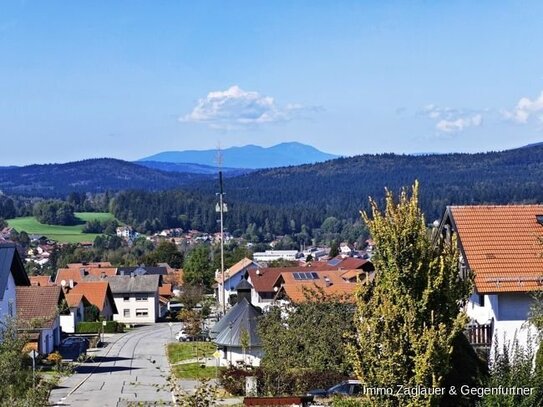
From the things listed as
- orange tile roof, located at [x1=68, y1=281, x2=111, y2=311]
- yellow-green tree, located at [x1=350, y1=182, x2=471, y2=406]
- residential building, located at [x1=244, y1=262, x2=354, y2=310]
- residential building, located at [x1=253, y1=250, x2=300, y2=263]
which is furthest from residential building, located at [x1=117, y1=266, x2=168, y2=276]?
yellow-green tree, located at [x1=350, y1=182, x2=471, y2=406]

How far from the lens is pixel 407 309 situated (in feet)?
46.4

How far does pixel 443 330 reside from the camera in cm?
1379

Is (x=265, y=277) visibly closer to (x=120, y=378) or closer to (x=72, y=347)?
(x=72, y=347)

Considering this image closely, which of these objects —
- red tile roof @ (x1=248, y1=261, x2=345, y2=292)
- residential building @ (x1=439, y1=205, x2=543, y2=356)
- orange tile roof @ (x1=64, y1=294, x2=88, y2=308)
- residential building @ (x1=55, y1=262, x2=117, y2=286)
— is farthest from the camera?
residential building @ (x1=55, y1=262, x2=117, y2=286)

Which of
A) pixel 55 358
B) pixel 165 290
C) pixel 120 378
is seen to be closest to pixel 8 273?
pixel 120 378

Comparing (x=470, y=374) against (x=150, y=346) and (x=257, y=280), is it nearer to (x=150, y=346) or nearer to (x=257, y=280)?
(x=150, y=346)

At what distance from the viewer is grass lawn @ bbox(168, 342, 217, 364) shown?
43.8 metres

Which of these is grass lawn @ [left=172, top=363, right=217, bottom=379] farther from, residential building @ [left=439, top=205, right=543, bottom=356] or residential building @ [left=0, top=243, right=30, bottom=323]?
residential building @ [left=439, top=205, right=543, bottom=356]

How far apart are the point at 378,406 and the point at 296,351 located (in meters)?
14.9

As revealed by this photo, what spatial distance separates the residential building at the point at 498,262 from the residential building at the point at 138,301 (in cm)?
6019

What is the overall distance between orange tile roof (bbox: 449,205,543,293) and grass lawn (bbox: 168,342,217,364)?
19218 mm

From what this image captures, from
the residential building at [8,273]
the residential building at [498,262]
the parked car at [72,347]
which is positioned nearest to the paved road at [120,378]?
the parked car at [72,347]

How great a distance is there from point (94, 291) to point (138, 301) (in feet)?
40.3

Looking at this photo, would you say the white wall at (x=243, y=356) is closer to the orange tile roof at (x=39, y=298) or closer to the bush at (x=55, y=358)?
the orange tile roof at (x=39, y=298)
